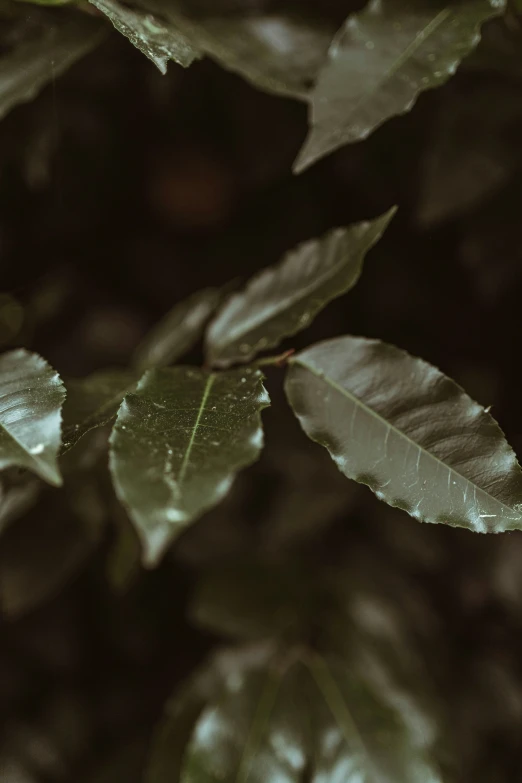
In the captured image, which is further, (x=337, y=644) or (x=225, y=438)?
(x=337, y=644)

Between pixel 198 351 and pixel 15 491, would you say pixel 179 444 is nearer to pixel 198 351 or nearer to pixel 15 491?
pixel 15 491

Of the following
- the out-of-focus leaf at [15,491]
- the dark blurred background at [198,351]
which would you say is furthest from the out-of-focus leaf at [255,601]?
the out-of-focus leaf at [15,491]

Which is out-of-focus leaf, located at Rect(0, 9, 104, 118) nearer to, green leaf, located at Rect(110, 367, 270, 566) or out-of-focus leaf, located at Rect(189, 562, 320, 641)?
green leaf, located at Rect(110, 367, 270, 566)

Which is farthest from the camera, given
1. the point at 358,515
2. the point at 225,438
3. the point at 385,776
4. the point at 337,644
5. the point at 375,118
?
the point at 358,515

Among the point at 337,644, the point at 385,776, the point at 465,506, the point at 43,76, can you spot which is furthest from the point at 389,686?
the point at 43,76

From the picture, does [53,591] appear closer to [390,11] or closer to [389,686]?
[389,686]

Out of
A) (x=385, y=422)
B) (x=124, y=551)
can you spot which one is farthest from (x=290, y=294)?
(x=124, y=551)

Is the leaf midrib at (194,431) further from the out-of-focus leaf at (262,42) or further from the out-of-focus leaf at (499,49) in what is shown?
the out-of-focus leaf at (499,49)

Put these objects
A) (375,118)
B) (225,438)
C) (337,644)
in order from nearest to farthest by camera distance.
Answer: (225,438) < (375,118) < (337,644)
